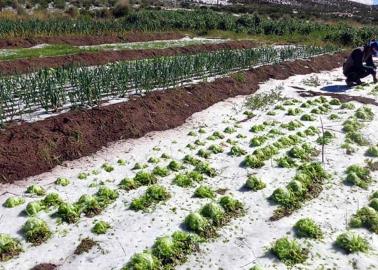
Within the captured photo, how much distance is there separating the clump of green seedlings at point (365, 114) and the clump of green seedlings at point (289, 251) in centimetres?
726

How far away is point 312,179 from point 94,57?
13.0 metres

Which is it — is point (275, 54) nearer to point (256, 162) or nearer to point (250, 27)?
point (256, 162)

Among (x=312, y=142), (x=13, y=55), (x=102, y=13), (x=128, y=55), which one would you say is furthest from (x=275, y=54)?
(x=102, y=13)

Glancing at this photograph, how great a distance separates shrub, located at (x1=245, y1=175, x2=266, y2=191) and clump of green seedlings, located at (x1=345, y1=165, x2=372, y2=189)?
175 cm

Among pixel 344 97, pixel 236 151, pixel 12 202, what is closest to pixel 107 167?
pixel 12 202

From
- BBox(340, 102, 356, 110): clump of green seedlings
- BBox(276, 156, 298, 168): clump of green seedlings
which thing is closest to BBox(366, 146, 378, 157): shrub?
BBox(276, 156, 298, 168): clump of green seedlings

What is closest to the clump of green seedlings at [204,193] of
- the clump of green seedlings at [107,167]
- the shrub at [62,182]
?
the clump of green seedlings at [107,167]

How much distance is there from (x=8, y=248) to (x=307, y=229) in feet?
14.2

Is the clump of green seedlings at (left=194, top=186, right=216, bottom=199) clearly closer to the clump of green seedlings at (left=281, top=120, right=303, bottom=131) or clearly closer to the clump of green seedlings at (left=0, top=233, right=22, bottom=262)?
the clump of green seedlings at (left=0, top=233, right=22, bottom=262)

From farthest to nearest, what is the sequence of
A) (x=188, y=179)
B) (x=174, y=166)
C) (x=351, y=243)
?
(x=174, y=166) → (x=188, y=179) → (x=351, y=243)

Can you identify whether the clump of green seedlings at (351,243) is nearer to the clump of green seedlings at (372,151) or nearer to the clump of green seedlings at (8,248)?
the clump of green seedlings at (372,151)

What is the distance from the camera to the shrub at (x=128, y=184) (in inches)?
304

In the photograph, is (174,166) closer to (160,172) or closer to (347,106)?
(160,172)

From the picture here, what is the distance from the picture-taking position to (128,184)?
7.74 meters
